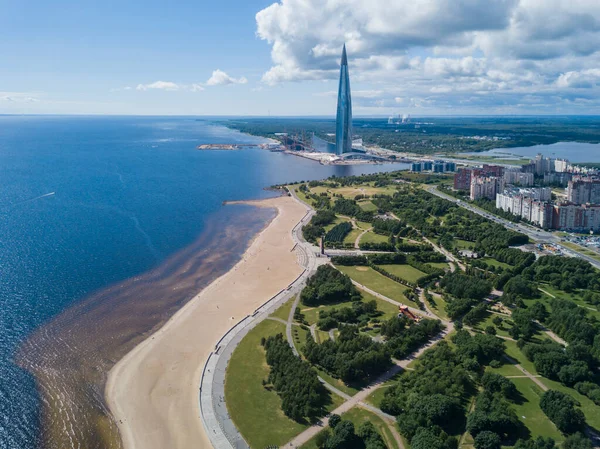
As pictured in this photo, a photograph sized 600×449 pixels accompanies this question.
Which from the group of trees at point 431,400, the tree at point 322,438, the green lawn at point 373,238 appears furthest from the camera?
the green lawn at point 373,238

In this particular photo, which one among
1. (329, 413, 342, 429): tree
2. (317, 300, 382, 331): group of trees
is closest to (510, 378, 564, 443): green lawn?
(329, 413, 342, 429): tree

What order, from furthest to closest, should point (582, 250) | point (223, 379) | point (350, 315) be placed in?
point (582, 250) → point (350, 315) → point (223, 379)

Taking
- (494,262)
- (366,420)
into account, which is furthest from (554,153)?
(366,420)

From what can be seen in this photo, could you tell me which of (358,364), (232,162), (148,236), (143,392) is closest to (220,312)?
(143,392)

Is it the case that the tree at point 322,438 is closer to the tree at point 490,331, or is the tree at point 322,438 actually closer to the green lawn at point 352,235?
the tree at point 490,331

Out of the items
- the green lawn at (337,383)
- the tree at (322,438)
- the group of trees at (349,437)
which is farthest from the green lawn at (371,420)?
the tree at (322,438)

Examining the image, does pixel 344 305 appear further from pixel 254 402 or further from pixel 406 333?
pixel 254 402

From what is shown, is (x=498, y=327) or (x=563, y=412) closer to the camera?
(x=563, y=412)
